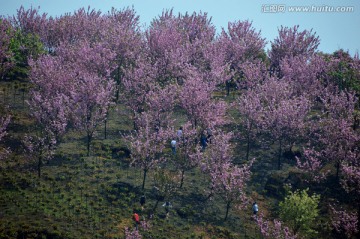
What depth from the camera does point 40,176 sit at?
124 ft

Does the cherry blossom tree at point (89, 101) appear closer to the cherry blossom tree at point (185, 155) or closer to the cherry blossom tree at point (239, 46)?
the cherry blossom tree at point (185, 155)

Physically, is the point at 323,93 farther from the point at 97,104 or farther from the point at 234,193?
the point at 97,104

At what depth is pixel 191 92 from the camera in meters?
47.2

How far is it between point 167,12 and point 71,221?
199 ft

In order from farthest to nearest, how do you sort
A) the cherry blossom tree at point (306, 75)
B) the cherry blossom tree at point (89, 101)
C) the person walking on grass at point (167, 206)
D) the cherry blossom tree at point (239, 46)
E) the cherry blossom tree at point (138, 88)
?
1. the cherry blossom tree at point (239, 46)
2. the cherry blossom tree at point (306, 75)
3. the cherry blossom tree at point (138, 88)
4. the cherry blossom tree at point (89, 101)
5. the person walking on grass at point (167, 206)

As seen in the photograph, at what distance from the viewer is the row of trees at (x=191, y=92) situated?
3997 centimetres

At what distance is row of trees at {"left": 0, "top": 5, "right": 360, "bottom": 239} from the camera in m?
40.0

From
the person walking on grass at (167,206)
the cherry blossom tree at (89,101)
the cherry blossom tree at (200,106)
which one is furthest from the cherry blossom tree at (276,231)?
the cherry blossom tree at (89,101)

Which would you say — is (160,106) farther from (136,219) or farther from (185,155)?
(136,219)

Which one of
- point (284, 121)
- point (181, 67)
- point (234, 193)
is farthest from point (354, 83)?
point (234, 193)

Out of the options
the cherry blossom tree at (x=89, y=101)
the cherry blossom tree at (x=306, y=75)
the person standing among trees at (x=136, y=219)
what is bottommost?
the person standing among trees at (x=136, y=219)

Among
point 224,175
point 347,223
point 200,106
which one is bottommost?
point 347,223

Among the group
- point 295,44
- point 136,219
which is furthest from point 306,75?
point 136,219

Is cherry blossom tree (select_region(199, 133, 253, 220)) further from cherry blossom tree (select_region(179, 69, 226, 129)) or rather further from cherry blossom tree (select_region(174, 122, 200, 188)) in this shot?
cherry blossom tree (select_region(179, 69, 226, 129))
